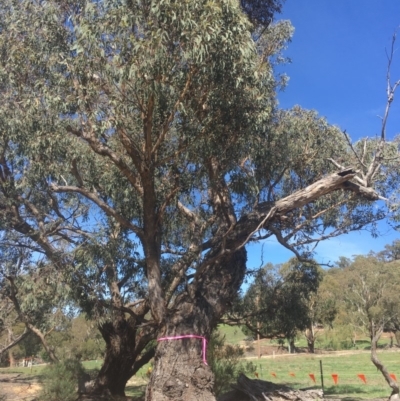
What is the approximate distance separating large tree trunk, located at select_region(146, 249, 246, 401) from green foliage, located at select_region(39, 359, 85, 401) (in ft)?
20.4

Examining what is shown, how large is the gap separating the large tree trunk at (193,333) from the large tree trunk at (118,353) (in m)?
2.78

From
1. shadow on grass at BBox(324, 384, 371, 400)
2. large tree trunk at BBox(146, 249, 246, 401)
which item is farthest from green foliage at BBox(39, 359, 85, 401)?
shadow on grass at BBox(324, 384, 371, 400)

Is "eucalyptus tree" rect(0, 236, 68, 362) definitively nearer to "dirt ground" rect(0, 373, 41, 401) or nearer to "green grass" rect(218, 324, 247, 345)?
"dirt ground" rect(0, 373, 41, 401)

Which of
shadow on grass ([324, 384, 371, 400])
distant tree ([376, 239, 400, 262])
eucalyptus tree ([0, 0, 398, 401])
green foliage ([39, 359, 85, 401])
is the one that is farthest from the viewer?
distant tree ([376, 239, 400, 262])

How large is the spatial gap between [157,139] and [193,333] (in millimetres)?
3577

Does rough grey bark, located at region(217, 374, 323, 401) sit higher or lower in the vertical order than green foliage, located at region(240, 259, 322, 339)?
lower

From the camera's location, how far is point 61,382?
14.3 meters

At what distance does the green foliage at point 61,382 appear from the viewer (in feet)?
46.8

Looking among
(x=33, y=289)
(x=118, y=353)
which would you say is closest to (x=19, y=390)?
(x=118, y=353)

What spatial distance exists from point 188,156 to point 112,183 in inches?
84.9

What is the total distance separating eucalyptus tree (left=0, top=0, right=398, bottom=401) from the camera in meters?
8.30

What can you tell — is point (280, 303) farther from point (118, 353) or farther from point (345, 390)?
point (345, 390)


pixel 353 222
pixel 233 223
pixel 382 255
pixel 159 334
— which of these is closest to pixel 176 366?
pixel 159 334

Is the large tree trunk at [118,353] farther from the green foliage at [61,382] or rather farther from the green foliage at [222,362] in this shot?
the green foliage at [61,382]
